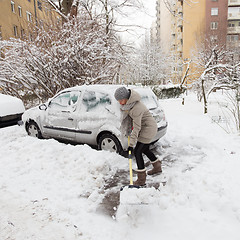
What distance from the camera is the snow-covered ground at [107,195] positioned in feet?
8.44

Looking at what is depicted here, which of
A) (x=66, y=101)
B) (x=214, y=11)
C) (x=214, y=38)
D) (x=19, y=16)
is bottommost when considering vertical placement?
(x=66, y=101)

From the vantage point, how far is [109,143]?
4840 mm

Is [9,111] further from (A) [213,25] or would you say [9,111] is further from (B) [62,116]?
(A) [213,25]

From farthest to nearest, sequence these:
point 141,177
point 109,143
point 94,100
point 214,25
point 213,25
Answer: point 213,25 < point 214,25 < point 94,100 < point 109,143 < point 141,177

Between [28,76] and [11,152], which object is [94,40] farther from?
[11,152]

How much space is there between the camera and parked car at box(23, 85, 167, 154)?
473 cm

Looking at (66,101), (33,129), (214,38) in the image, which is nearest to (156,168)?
(66,101)

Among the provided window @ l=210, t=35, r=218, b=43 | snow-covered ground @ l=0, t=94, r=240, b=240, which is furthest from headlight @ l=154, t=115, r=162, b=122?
window @ l=210, t=35, r=218, b=43

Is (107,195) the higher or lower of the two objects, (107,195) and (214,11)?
the lower

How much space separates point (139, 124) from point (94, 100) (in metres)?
1.99

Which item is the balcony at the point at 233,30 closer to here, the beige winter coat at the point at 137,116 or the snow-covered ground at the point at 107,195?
the snow-covered ground at the point at 107,195

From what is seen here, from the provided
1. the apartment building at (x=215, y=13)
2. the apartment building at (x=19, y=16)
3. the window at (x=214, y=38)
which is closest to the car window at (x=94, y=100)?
the apartment building at (x=19, y=16)

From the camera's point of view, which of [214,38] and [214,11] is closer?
[214,38]

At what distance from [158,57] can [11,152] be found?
34.8 m
